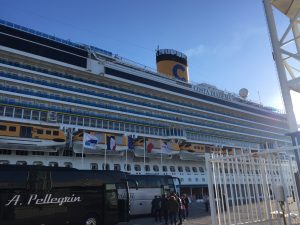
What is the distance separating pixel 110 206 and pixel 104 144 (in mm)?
16434

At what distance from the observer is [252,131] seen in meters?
51.2

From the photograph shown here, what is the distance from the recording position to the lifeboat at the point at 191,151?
3666cm

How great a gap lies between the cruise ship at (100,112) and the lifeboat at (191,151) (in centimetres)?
12

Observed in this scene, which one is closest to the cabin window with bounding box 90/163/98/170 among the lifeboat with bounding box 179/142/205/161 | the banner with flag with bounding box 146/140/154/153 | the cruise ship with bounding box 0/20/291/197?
the cruise ship with bounding box 0/20/291/197

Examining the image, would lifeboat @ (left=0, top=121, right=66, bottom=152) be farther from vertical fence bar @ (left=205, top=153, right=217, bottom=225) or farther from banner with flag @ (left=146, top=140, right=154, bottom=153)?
vertical fence bar @ (left=205, top=153, right=217, bottom=225)

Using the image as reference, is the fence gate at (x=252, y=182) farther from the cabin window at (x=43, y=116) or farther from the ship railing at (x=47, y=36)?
the ship railing at (x=47, y=36)

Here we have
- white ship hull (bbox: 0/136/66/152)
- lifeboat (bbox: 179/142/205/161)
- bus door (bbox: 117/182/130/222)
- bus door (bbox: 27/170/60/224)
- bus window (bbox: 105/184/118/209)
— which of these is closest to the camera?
bus door (bbox: 27/170/60/224)

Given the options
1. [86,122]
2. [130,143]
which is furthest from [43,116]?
[130,143]

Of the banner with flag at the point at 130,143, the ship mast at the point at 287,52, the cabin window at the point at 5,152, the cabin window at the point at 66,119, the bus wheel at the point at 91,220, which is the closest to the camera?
the ship mast at the point at 287,52

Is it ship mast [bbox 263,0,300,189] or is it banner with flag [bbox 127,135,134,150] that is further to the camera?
banner with flag [bbox 127,135,134,150]

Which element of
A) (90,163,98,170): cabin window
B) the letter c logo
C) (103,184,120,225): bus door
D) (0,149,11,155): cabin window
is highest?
the letter c logo

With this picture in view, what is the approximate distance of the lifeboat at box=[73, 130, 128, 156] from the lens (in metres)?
27.4

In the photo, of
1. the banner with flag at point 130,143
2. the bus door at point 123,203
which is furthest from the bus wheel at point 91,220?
the banner with flag at point 130,143

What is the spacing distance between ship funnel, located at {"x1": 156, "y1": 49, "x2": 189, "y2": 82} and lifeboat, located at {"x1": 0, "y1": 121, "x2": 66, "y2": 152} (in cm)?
2367
